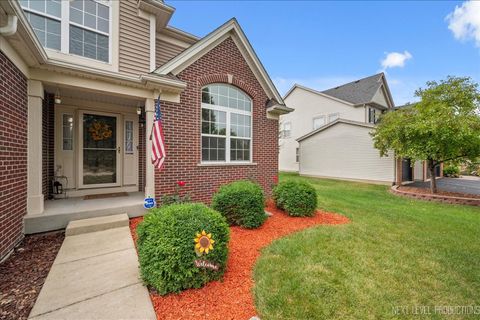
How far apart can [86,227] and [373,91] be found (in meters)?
20.9

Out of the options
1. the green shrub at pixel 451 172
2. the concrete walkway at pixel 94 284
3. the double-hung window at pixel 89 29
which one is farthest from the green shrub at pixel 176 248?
the green shrub at pixel 451 172

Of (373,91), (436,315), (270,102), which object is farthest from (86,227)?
(373,91)

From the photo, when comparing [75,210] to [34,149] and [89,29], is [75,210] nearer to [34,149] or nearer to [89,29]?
[34,149]

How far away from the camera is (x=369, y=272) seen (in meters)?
3.23

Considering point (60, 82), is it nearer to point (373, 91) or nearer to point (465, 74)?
point (465, 74)

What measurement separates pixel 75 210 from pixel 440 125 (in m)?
12.7

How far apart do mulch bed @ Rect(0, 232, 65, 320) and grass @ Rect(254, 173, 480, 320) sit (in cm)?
267

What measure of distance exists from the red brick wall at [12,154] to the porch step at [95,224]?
79cm

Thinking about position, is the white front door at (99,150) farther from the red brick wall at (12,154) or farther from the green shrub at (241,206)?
the green shrub at (241,206)

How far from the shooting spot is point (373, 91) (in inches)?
700

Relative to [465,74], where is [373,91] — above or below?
above

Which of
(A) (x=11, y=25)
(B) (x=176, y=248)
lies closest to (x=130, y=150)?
(A) (x=11, y=25)

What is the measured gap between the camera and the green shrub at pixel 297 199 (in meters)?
5.96

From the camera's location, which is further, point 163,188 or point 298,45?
point 298,45
